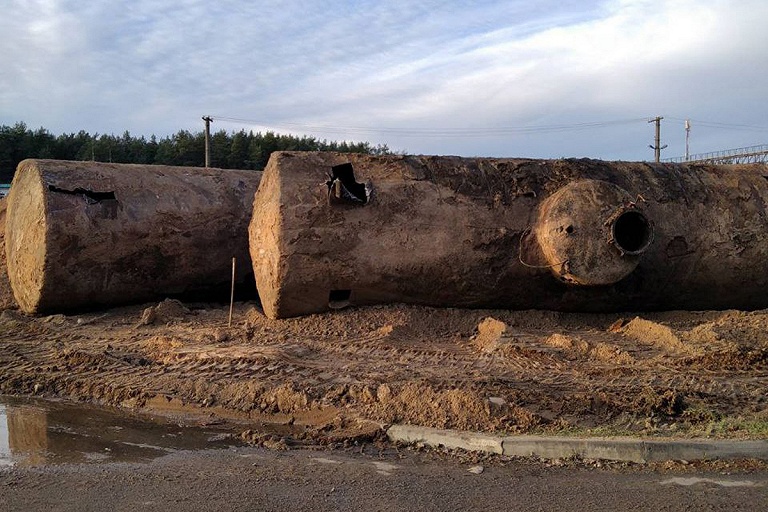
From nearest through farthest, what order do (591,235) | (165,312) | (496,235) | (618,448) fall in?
(618,448) < (591,235) < (496,235) < (165,312)

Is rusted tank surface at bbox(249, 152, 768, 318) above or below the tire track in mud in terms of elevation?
above

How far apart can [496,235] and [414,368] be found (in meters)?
2.19

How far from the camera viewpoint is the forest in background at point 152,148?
34.8 m

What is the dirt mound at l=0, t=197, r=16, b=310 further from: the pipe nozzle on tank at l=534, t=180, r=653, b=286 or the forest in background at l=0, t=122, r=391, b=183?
the forest in background at l=0, t=122, r=391, b=183

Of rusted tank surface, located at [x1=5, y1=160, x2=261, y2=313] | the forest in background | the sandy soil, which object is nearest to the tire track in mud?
the sandy soil

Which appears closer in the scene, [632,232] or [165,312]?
A: [632,232]

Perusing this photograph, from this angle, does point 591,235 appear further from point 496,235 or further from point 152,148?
point 152,148

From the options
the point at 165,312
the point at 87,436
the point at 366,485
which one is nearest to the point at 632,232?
the point at 366,485

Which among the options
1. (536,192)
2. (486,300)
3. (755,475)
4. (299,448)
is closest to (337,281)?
(486,300)

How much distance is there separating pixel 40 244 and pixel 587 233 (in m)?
6.76

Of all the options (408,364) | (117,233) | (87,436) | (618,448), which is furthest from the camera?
(117,233)

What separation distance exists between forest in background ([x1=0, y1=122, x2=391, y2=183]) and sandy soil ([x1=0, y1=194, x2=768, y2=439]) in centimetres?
2578

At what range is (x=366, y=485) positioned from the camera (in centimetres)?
441

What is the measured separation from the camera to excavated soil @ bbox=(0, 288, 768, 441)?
221 inches
